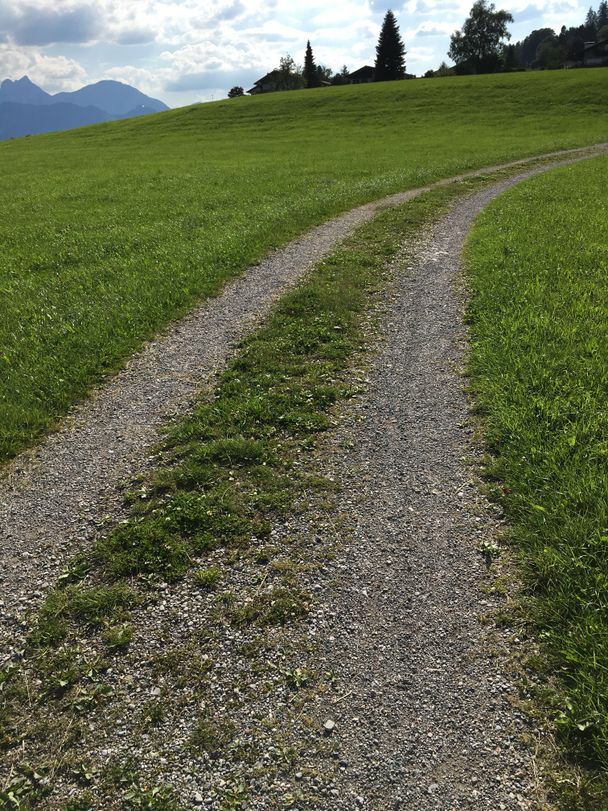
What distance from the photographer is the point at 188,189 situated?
96.4ft

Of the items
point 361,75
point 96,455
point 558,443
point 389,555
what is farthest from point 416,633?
point 361,75

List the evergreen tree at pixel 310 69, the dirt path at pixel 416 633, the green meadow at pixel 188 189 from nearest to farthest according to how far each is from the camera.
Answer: the dirt path at pixel 416 633
the green meadow at pixel 188 189
the evergreen tree at pixel 310 69

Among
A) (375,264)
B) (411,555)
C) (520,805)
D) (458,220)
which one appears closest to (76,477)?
(411,555)

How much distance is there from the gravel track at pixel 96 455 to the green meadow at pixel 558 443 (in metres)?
4.60

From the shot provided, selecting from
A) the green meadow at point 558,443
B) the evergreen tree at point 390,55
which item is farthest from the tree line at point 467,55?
the green meadow at point 558,443

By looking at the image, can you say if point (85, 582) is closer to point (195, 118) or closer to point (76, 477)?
point (76, 477)

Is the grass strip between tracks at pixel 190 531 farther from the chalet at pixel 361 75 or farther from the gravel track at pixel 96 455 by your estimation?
the chalet at pixel 361 75

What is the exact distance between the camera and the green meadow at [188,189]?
36.6 feet

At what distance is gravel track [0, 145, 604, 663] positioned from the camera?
18.8 ft

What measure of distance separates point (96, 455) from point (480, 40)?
475 feet

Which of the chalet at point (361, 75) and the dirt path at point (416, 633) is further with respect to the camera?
the chalet at point (361, 75)

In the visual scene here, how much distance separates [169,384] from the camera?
945 cm

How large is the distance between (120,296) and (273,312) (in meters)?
4.02

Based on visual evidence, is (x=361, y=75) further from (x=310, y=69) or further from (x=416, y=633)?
(x=416, y=633)
